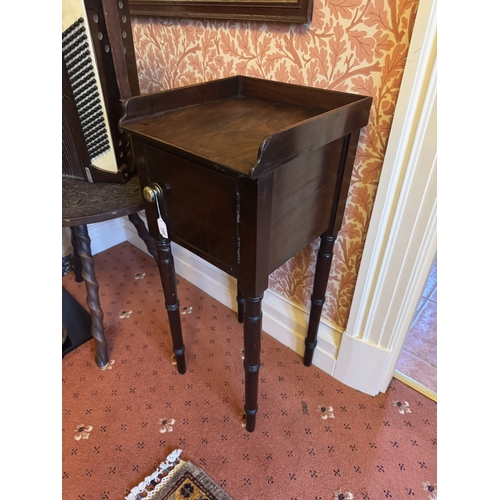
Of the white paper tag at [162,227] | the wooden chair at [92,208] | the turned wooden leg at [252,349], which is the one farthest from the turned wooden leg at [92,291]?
the turned wooden leg at [252,349]

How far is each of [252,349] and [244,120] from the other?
22.3 inches

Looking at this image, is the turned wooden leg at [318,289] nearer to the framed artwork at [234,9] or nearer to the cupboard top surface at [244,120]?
the cupboard top surface at [244,120]

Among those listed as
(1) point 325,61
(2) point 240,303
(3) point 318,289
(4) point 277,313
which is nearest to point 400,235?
(3) point 318,289

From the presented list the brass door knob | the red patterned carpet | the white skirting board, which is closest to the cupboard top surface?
the brass door knob

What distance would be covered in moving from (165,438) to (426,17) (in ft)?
4.08

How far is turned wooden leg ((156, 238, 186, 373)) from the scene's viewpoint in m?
1.01

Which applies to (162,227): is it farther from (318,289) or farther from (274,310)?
(274,310)

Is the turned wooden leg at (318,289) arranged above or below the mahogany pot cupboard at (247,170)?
below

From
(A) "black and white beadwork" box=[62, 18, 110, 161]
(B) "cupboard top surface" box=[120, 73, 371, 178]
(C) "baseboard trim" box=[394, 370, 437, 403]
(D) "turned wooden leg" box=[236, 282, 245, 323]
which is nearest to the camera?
(B) "cupboard top surface" box=[120, 73, 371, 178]

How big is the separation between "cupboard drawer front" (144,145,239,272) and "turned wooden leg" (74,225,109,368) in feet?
1.27

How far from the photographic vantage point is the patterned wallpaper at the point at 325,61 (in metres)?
0.82

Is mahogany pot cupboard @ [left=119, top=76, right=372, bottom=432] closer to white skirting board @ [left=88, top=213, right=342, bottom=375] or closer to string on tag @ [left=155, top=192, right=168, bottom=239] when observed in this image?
string on tag @ [left=155, top=192, right=168, bottom=239]

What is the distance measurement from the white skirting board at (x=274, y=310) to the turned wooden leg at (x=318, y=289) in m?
0.04

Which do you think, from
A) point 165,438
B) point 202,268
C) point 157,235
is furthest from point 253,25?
point 165,438
